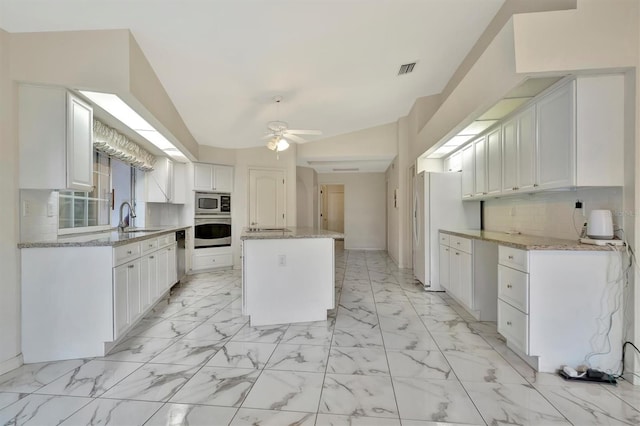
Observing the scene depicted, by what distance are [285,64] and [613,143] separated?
2835mm

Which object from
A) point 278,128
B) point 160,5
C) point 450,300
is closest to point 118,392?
point 160,5

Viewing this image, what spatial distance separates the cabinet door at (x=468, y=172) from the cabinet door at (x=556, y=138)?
1393 mm

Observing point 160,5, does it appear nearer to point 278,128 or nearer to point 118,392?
point 278,128

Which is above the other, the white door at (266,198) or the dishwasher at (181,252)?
the white door at (266,198)

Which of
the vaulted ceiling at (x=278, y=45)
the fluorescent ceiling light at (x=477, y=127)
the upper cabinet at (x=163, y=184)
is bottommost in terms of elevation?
the upper cabinet at (x=163, y=184)

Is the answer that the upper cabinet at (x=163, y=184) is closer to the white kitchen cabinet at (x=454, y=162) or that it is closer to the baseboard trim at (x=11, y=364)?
the baseboard trim at (x=11, y=364)

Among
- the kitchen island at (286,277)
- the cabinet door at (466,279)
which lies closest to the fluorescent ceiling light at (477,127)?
the cabinet door at (466,279)

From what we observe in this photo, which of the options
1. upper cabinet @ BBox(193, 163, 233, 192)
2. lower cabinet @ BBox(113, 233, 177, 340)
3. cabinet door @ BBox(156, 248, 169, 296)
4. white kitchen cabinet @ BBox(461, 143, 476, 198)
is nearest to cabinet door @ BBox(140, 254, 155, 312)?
lower cabinet @ BBox(113, 233, 177, 340)

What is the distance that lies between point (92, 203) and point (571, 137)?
4.80 metres

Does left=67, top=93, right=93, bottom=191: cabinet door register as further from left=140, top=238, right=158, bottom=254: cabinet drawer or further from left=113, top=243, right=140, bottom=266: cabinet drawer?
left=140, top=238, right=158, bottom=254: cabinet drawer

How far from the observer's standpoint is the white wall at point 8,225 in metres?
2.05

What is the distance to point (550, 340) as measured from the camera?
2020mm

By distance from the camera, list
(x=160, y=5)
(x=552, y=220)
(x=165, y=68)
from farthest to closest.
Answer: (x=165, y=68), (x=552, y=220), (x=160, y=5)

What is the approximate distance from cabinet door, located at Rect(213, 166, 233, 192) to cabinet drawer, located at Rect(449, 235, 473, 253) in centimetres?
412
